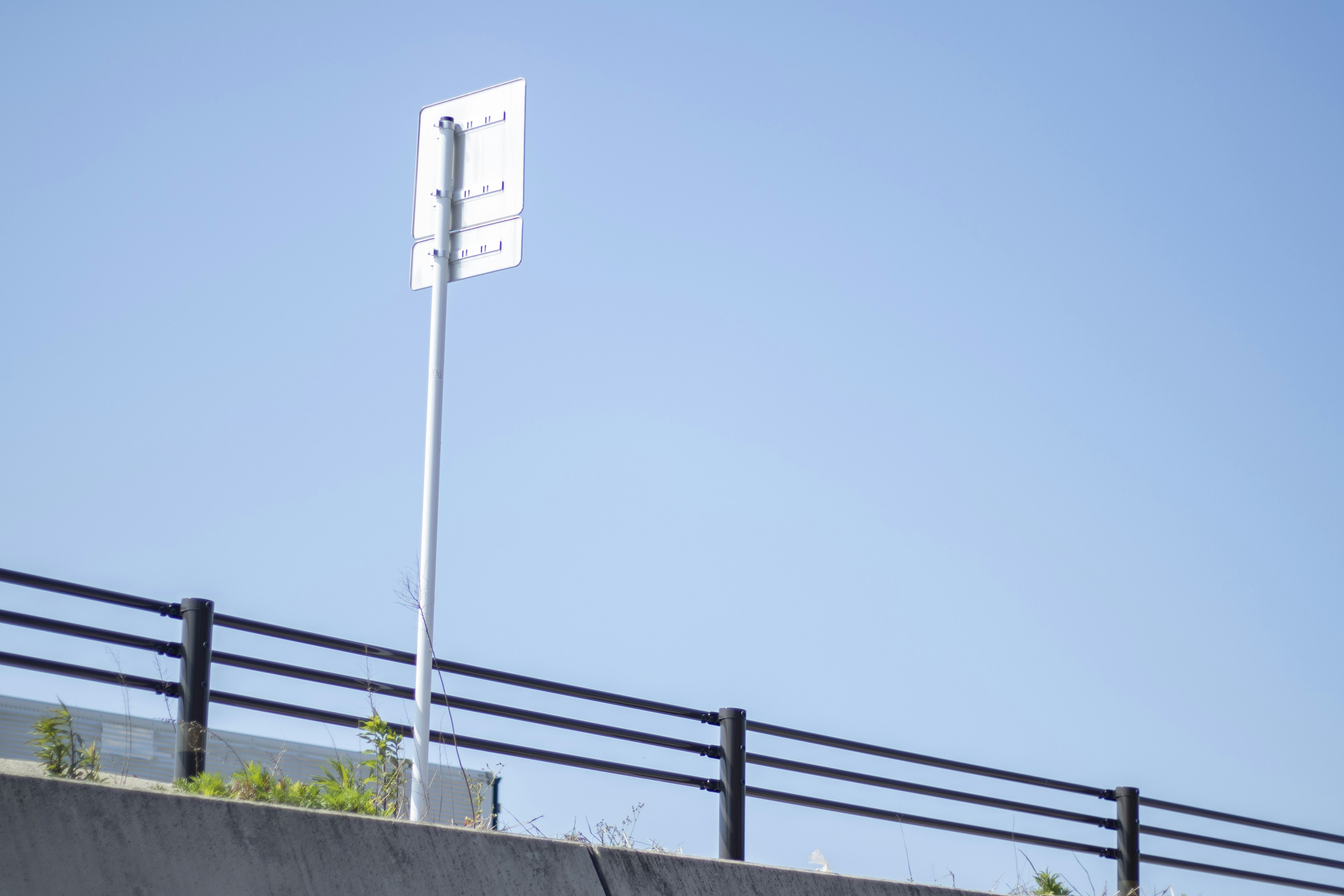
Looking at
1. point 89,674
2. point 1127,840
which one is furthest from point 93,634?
point 1127,840

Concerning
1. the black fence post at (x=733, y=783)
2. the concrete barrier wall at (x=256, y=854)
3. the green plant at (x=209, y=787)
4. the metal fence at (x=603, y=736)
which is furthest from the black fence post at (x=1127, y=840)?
the green plant at (x=209, y=787)

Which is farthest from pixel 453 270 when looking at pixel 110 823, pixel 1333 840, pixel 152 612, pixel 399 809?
pixel 1333 840

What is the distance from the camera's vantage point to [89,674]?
6.14 meters

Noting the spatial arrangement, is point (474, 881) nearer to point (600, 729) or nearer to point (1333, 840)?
point (600, 729)

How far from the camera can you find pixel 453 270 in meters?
7.64

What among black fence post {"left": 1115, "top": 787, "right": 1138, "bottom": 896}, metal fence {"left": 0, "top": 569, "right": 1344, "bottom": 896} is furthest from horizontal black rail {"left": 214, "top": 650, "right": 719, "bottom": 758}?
black fence post {"left": 1115, "top": 787, "right": 1138, "bottom": 896}

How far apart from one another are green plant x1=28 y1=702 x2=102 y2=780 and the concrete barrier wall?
24cm

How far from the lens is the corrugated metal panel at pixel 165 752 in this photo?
632cm

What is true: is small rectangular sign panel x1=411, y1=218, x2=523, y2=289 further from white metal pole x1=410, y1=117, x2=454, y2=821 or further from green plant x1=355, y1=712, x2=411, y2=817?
green plant x1=355, y1=712, x2=411, y2=817

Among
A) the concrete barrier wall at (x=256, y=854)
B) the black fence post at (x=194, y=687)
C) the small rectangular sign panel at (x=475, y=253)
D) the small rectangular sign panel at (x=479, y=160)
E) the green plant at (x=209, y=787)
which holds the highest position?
the small rectangular sign panel at (x=479, y=160)

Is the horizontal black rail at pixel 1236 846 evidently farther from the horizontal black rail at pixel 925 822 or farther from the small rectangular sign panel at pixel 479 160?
the small rectangular sign panel at pixel 479 160

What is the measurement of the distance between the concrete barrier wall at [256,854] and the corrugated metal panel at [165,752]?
498 mm

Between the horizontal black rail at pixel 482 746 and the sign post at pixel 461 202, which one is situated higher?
the sign post at pixel 461 202

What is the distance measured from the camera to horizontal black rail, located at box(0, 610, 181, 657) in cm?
599
